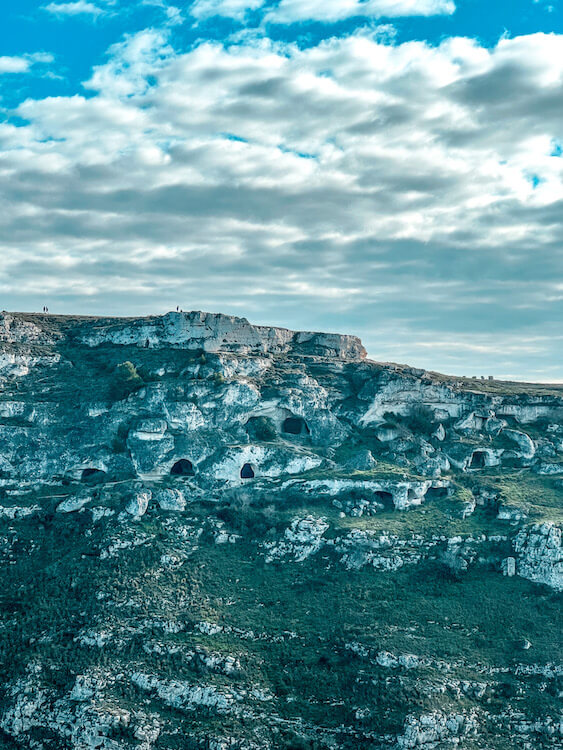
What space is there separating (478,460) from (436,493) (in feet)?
34.5

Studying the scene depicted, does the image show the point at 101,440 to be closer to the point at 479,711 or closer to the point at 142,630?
the point at 142,630

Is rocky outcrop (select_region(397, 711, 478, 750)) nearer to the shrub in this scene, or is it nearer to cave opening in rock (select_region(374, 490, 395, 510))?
cave opening in rock (select_region(374, 490, 395, 510))

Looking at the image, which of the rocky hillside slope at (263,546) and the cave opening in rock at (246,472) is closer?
the rocky hillside slope at (263,546)

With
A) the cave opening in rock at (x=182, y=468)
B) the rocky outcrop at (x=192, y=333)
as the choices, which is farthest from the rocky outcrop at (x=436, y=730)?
the rocky outcrop at (x=192, y=333)

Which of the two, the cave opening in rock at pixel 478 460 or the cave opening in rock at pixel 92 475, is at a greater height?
the cave opening in rock at pixel 478 460

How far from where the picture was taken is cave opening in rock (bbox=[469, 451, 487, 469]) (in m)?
86.2

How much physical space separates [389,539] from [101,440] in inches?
1187

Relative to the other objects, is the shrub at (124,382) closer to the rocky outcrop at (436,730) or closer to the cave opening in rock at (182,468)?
the cave opening in rock at (182,468)

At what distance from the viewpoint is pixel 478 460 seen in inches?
3452

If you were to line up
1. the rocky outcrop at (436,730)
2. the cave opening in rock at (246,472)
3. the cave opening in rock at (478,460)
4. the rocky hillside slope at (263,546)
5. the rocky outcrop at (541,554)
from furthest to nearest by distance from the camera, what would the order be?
the cave opening in rock at (478,460) → the cave opening in rock at (246,472) → the rocky outcrop at (541,554) → the rocky hillside slope at (263,546) → the rocky outcrop at (436,730)

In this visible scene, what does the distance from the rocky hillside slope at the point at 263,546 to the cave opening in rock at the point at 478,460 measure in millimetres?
882

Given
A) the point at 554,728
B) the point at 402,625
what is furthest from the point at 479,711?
the point at 402,625

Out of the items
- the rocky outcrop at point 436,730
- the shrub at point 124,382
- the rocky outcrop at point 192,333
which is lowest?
the rocky outcrop at point 436,730

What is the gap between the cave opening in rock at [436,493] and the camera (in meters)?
78.8
